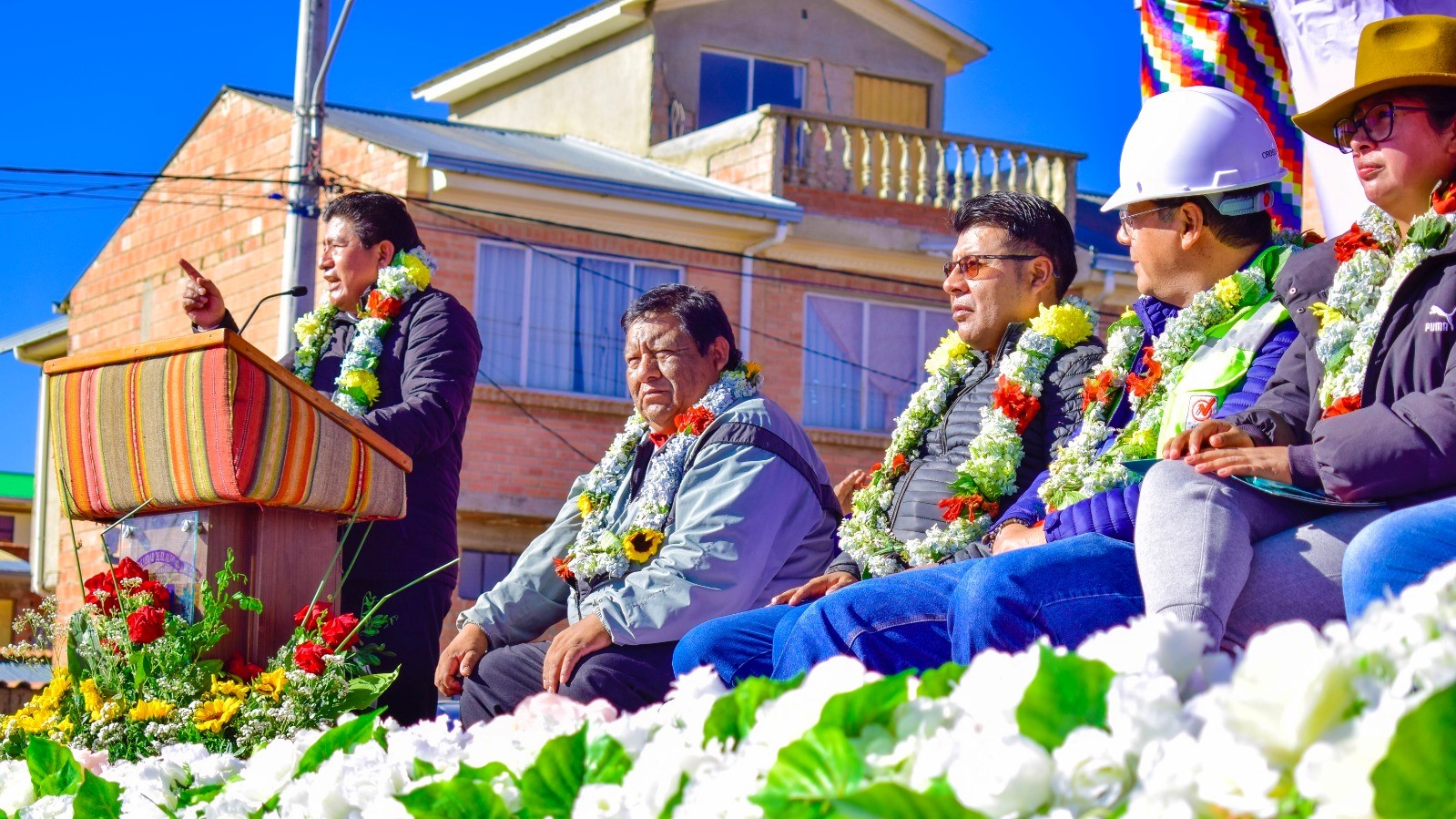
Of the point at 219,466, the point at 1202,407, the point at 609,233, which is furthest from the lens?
the point at 609,233

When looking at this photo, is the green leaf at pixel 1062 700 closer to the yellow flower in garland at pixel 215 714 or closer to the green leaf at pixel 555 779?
the green leaf at pixel 555 779

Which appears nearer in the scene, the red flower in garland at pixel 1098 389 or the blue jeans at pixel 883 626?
the blue jeans at pixel 883 626

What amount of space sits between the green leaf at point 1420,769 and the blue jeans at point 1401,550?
3.63 feet

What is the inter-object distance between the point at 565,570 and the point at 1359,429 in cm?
256

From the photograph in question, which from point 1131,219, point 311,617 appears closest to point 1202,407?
point 1131,219

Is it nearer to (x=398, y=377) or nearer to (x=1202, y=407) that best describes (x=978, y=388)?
(x=1202, y=407)

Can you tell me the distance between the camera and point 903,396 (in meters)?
19.5

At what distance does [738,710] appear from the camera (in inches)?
67.9

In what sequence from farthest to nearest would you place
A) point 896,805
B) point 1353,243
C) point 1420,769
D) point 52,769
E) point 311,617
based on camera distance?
1. point 311,617
2. point 1353,243
3. point 52,769
4. point 896,805
5. point 1420,769

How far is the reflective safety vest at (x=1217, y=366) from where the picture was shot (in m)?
3.34

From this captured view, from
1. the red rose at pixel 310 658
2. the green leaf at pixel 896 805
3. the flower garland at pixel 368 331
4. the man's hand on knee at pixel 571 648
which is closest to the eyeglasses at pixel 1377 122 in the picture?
the man's hand on knee at pixel 571 648

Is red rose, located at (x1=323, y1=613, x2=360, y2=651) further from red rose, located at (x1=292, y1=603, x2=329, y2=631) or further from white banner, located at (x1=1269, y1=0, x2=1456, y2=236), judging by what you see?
white banner, located at (x1=1269, y1=0, x2=1456, y2=236)

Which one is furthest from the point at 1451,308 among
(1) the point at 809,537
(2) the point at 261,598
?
(2) the point at 261,598

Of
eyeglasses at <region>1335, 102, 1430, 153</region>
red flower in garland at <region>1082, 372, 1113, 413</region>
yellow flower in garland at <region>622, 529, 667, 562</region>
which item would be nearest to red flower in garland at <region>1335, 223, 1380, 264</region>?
eyeglasses at <region>1335, 102, 1430, 153</region>
